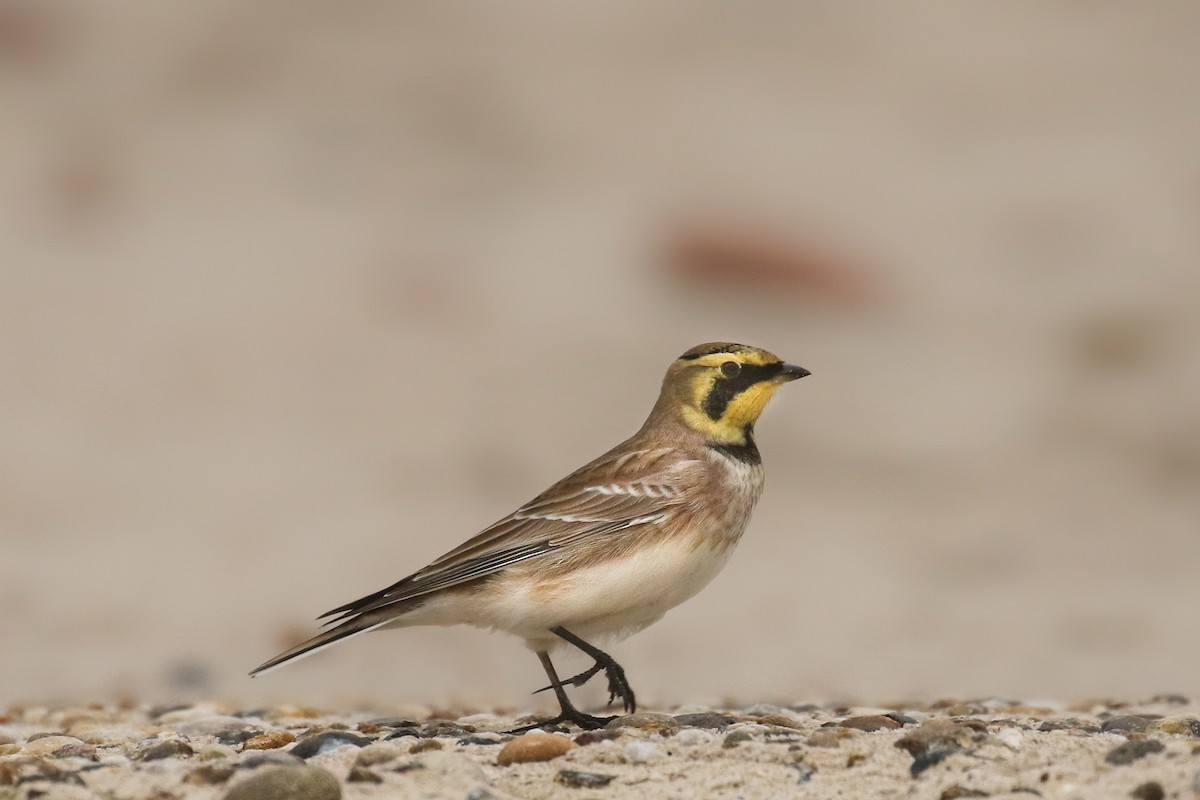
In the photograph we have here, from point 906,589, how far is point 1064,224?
9452mm

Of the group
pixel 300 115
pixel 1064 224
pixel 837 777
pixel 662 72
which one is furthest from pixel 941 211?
pixel 837 777

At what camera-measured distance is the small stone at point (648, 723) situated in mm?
6023

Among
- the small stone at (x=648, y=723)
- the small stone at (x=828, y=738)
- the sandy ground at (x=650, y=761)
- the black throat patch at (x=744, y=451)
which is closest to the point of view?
the sandy ground at (x=650, y=761)

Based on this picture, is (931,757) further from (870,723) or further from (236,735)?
(236,735)

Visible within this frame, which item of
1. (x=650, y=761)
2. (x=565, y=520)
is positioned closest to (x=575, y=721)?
(x=565, y=520)

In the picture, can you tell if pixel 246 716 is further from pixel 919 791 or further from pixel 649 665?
pixel 649 665

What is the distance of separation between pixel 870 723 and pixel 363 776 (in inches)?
73.4

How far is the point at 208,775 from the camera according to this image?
5266mm

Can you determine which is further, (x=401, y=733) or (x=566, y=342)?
(x=566, y=342)

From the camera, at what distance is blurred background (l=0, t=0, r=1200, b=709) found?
11.0m

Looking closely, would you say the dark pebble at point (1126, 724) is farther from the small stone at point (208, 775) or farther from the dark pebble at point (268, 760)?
the small stone at point (208, 775)

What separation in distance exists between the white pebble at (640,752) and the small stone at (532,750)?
0.19 metres

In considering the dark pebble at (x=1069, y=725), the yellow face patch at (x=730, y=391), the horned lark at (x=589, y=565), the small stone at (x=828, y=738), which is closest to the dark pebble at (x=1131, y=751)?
the dark pebble at (x=1069, y=725)

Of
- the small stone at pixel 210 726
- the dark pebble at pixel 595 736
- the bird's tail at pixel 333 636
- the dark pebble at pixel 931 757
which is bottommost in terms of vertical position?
the dark pebble at pixel 931 757
